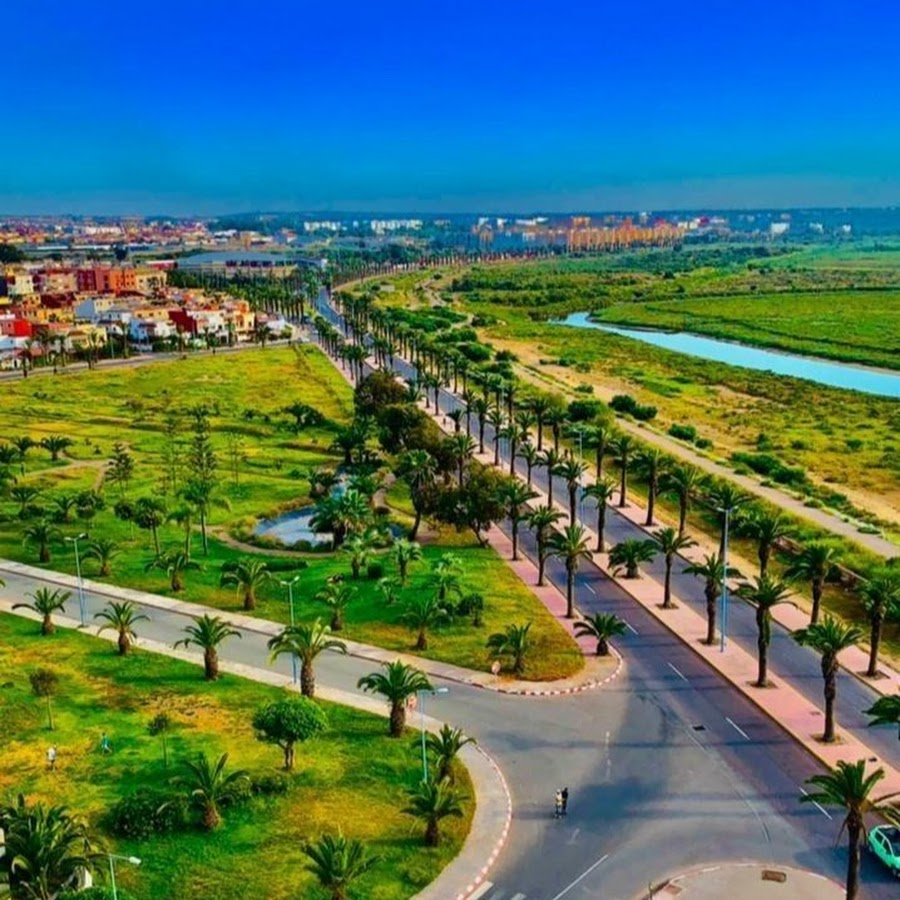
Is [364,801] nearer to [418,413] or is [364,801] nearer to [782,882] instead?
[782,882]

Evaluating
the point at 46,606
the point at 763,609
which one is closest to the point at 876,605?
the point at 763,609

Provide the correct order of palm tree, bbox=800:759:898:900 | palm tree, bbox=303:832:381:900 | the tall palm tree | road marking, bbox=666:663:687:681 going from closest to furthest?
1. palm tree, bbox=800:759:898:900
2. palm tree, bbox=303:832:381:900
3. road marking, bbox=666:663:687:681
4. the tall palm tree

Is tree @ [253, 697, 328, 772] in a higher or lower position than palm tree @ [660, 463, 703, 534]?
lower

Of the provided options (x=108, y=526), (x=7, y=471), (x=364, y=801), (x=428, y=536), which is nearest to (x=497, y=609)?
(x=428, y=536)

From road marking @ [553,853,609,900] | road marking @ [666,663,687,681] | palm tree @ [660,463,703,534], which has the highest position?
palm tree @ [660,463,703,534]

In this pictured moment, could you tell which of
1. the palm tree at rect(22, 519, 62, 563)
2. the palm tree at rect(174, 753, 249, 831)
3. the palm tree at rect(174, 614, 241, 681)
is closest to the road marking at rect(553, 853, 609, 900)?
the palm tree at rect(174, 753, 249, 831)

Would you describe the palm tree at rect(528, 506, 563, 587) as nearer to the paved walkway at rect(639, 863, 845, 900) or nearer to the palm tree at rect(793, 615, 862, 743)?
the palm tree at rect(793, 615, 862, 743)
